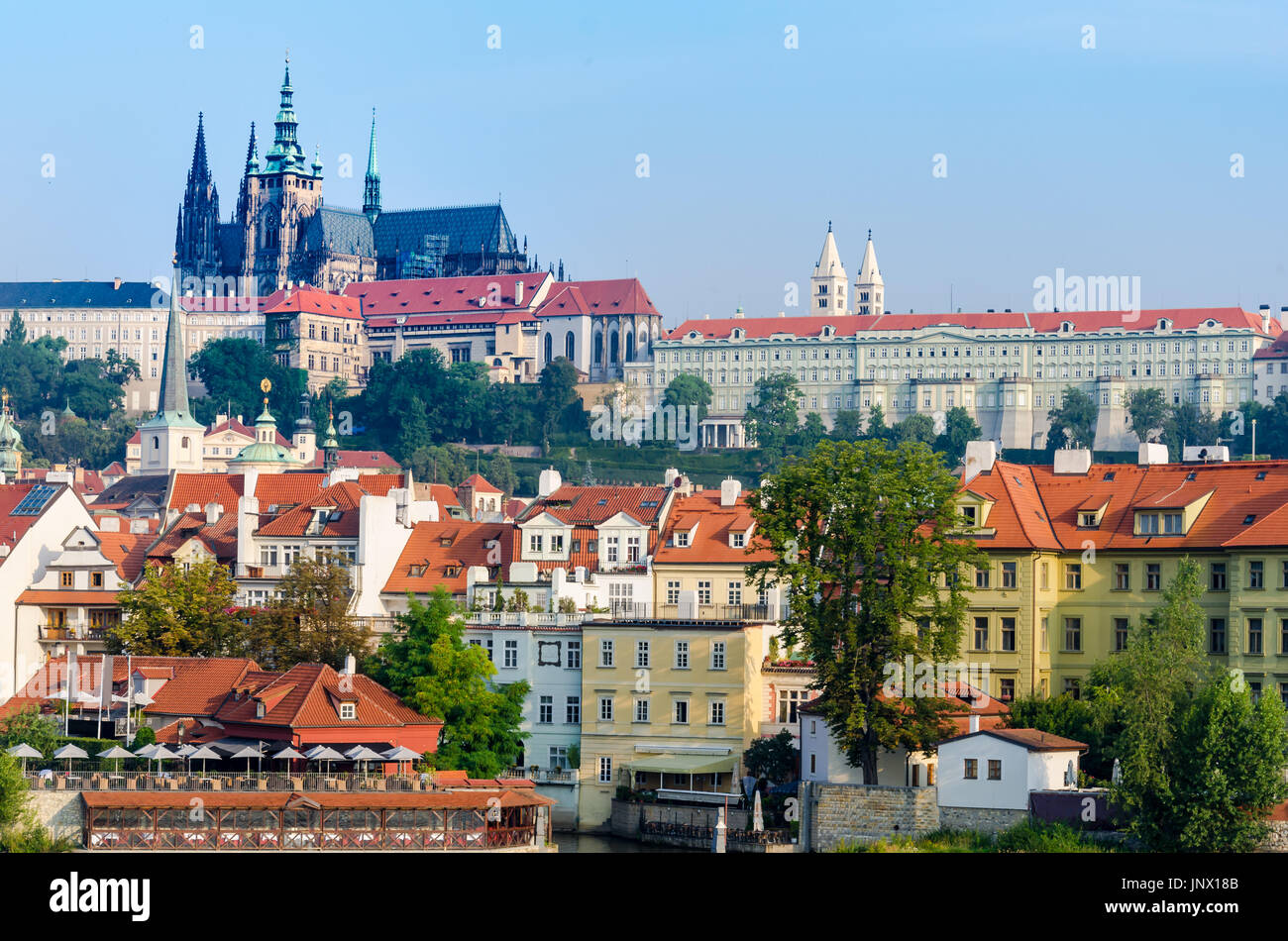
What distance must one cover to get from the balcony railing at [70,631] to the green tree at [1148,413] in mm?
133176

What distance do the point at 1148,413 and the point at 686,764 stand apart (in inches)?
5535

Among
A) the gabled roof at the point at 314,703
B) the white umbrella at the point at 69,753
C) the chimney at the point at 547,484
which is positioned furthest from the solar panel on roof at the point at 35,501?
the white umbrella at the point at 69,753

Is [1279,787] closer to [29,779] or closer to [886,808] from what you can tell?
[886,808]

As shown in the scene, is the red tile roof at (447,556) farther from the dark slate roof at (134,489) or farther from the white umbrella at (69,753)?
the dark slate roof at (134,489)

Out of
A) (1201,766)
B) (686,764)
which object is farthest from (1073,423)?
(1201,766)

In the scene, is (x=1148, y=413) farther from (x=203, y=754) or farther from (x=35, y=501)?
(x=203, y=754)

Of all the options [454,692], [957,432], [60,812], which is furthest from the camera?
[957,432]

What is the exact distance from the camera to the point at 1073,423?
18462cm

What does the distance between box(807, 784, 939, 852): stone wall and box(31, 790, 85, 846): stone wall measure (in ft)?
44.5

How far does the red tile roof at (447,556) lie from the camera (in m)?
57.3

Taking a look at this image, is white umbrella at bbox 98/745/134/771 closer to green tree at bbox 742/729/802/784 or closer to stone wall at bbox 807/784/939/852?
green tree at bbox 742/729/802/784

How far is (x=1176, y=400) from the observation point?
196 meters
